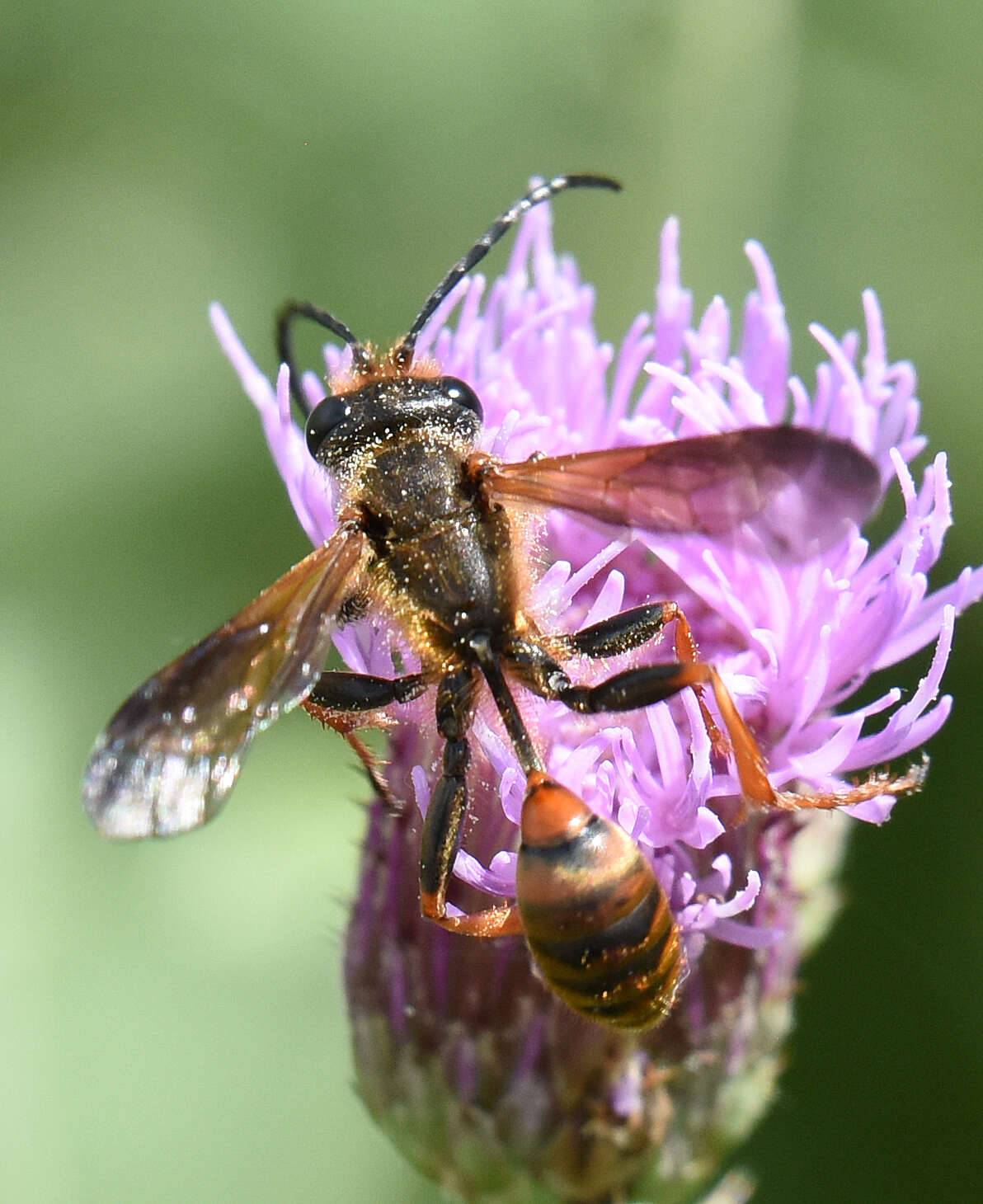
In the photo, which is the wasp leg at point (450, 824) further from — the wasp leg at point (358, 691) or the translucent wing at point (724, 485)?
the translucent wing at point (724, 485)

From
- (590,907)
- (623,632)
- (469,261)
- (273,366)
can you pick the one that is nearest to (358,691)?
(623,632)

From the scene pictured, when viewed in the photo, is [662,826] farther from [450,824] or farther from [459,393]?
[459,393]

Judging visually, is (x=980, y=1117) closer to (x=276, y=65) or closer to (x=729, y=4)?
(x=729, y=4)

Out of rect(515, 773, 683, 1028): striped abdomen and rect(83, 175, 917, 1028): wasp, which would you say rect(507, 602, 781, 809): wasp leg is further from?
rect(515, 773, 683, 1028): striped abdomen

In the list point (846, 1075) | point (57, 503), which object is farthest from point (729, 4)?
point (846, 1075)

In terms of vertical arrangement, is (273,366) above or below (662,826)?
above

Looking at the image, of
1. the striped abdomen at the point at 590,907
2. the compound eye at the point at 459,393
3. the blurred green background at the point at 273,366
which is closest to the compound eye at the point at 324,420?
the compound eye at the point at 459,393
